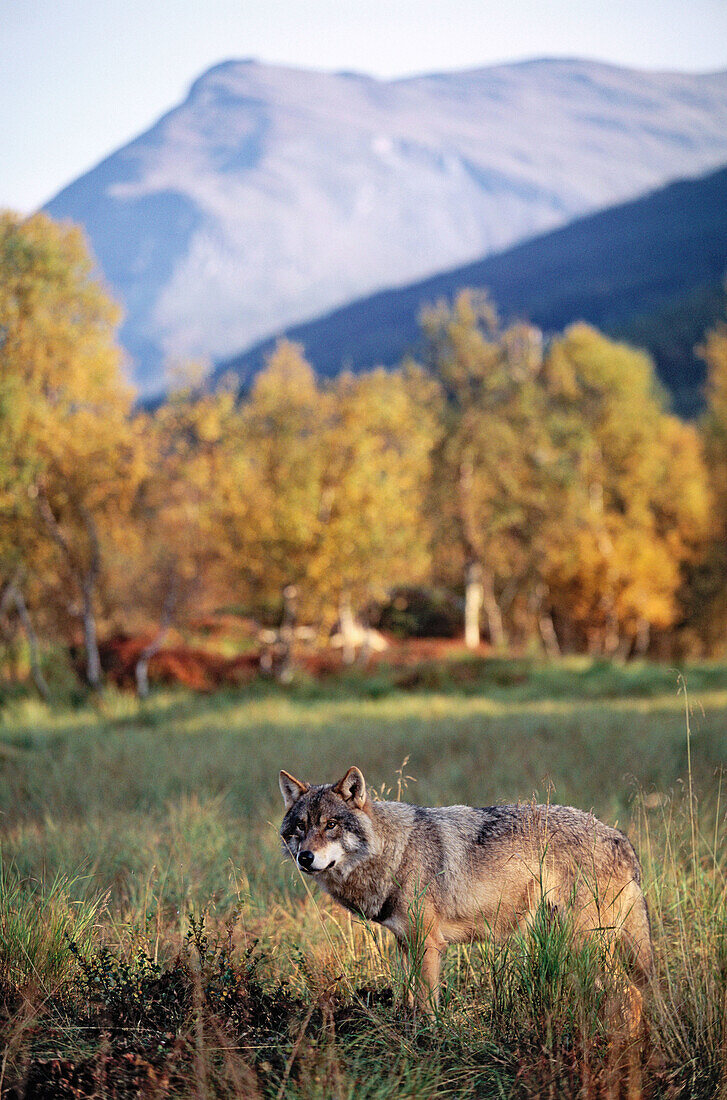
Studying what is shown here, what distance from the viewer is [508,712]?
52.0 feet

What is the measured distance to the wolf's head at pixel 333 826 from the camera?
12.1ft

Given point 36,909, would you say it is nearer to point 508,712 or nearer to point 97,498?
point 508,712

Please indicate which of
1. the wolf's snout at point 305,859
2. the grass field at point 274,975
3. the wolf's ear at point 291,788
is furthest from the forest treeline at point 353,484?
the wolf's snout at point 305,859

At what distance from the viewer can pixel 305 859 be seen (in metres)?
3.62

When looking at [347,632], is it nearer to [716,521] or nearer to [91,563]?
[91,563]

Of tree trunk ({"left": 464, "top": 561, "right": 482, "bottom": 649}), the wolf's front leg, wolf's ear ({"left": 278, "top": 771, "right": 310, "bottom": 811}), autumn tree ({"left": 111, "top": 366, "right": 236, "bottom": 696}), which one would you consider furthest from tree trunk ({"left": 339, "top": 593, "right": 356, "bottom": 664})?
the wolf's front leg

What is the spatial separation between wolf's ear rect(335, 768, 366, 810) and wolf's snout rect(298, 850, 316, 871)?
0.34 meters

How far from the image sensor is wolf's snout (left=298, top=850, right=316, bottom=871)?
11.9 feet

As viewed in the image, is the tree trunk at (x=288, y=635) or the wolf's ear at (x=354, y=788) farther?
the tree trunk at (x=288, y=635)

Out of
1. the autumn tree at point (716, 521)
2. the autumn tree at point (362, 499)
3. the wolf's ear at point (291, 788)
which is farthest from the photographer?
the autumn tree at point (716, 521)

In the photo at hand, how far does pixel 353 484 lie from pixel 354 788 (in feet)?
60.4

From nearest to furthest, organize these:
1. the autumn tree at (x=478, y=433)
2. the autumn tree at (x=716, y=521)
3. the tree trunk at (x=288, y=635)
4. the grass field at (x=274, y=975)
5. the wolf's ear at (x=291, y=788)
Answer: the grass field at (x=274, y=975), the wolf's ear at (x=291, y=788), the tree trunk at (x=288, y=635), the autumn tree at (x=478, y=433), the autumn tree at (x=716, y=521)

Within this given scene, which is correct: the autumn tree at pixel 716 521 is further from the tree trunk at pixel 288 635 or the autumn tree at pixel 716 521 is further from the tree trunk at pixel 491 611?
the tree trunk at pixel 288 635

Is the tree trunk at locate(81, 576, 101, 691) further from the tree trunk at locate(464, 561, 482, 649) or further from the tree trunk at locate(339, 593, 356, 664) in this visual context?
the tree trunk at locate(464, 561, 482, 649)
